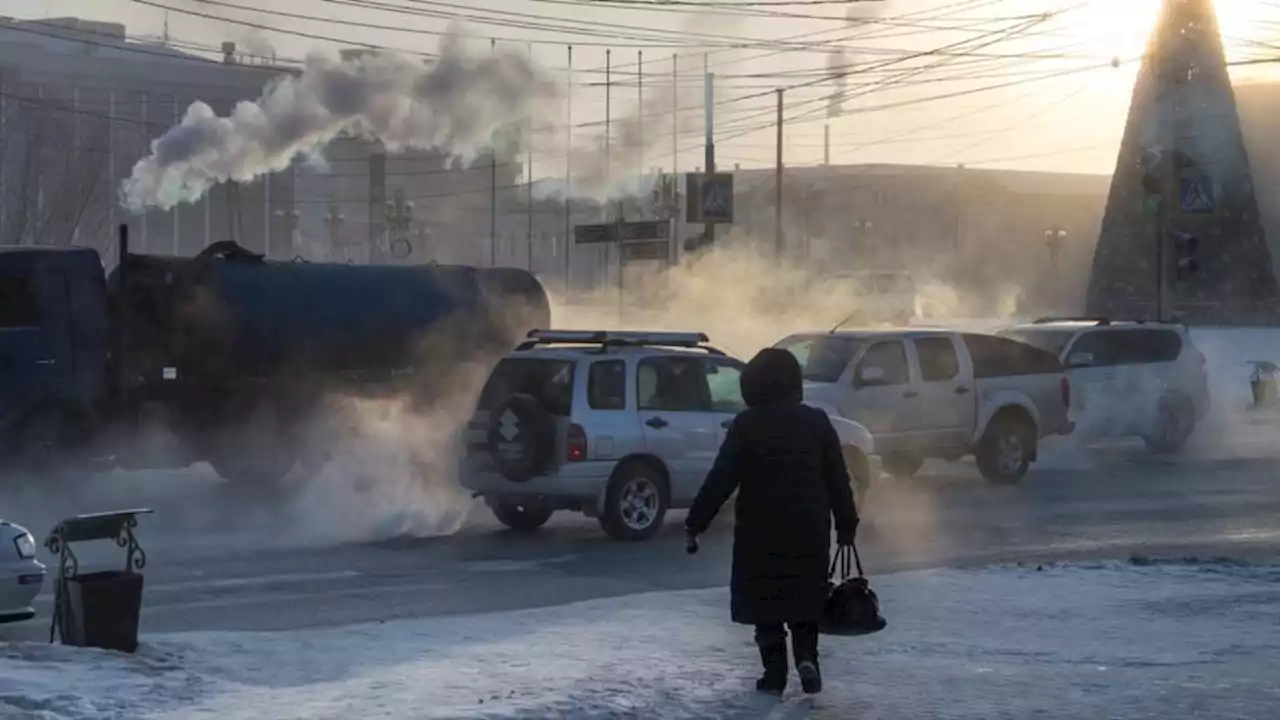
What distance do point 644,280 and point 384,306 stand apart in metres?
36.2

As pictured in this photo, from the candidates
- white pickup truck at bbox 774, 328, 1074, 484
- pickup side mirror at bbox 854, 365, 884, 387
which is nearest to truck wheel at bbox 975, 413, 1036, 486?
white pickup truck at bbox 774, 328, 1074, 484

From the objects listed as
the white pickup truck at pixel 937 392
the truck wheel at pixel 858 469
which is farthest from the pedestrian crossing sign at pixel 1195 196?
the truck wheel at pixel 858 469

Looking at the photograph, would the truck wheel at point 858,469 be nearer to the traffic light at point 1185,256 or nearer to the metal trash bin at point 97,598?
the metal trash bin at point 97,598

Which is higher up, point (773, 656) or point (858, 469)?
point (858, 469)

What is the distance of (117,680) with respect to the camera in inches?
344

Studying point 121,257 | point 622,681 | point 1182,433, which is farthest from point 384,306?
point 622,681

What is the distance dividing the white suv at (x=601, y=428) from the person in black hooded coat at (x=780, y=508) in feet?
25.2

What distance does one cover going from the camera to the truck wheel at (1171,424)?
2772 cm

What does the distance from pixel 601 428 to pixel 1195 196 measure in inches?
794

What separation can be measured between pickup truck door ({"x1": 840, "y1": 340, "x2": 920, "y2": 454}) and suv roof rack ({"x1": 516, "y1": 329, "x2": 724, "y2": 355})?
373cm

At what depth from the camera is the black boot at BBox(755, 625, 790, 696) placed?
8.95 metres

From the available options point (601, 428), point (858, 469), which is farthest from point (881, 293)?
point (601, 428)

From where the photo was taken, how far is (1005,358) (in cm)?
2345

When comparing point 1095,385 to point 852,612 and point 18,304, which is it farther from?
point 852,612
